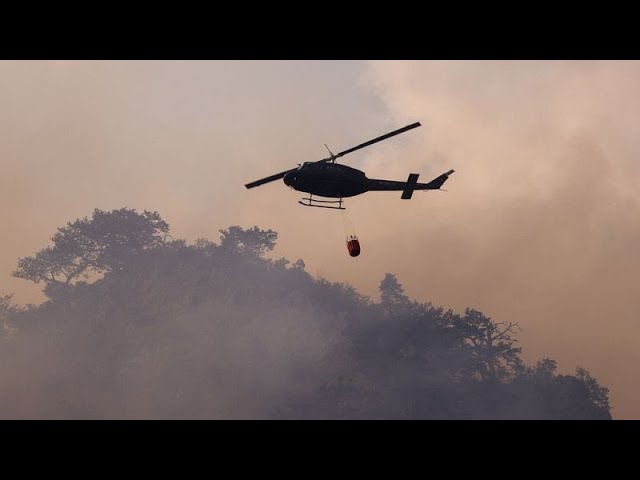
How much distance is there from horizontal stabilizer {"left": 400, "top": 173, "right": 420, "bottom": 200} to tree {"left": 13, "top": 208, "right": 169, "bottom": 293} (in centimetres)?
9408

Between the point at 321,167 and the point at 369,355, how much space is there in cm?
7902

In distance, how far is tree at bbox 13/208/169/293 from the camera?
127750 mm

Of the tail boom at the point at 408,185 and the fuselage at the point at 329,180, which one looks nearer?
the fuselage at the point at 329,180

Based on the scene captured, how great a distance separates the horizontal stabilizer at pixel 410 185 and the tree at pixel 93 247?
309ft

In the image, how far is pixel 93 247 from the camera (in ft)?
428

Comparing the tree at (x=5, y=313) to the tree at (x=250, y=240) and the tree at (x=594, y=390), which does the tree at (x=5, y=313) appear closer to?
the tree at (x=250, y=240)

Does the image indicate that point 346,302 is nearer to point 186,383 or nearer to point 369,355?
point 369,355

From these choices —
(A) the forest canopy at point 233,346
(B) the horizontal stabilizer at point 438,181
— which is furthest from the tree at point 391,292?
(B) the horizontal stabilizer at point 438,181

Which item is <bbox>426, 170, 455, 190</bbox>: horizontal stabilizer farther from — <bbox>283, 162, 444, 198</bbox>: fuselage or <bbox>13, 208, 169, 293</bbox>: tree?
<bbox>13, 208, 169, 293</bbox>: tree

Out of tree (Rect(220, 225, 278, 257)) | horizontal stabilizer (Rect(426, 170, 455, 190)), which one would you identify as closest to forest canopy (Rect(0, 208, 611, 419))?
tree (Rect(220, 225, 278, 257))

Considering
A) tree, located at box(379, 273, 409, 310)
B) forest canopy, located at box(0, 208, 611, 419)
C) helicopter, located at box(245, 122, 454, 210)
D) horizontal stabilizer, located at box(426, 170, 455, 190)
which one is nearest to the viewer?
helicopter, located at box(245, 122, 454, 210)

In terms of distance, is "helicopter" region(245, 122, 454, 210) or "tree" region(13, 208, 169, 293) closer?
"helicopter" region(245, 122, 454, 210)

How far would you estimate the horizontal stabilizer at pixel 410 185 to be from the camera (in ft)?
149

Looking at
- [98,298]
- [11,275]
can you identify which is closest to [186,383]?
[98,298]
